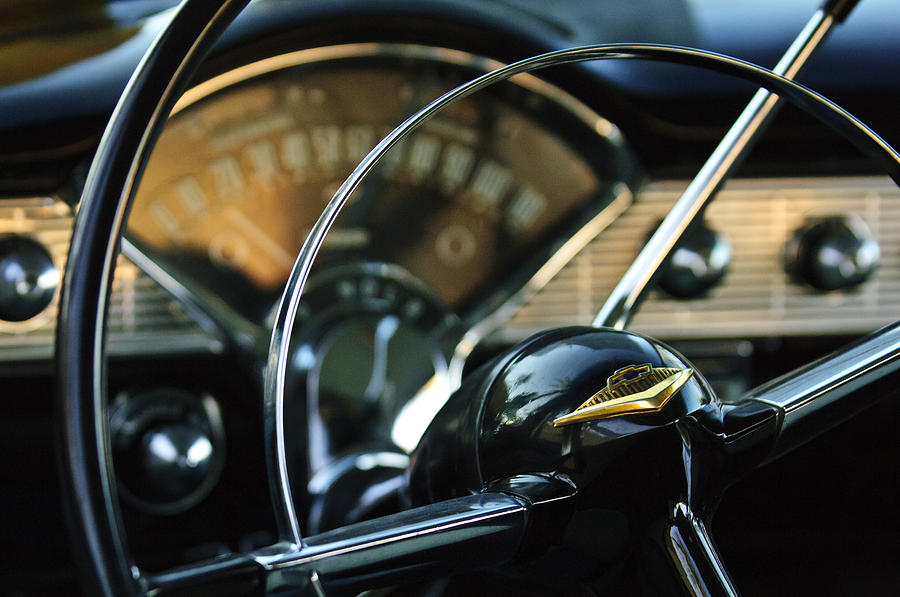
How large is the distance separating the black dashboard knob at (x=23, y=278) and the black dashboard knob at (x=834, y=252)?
837 mm

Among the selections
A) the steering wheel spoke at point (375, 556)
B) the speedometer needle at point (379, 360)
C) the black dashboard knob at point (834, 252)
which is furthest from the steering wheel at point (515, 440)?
the black dashboard knob at point (834, 252)

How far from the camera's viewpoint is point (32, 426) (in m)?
1.05

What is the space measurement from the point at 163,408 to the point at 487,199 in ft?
1.39

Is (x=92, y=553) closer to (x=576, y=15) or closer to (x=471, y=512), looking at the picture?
(x=471, y=512)

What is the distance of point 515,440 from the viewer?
49cm

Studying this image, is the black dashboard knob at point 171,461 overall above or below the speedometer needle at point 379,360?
below

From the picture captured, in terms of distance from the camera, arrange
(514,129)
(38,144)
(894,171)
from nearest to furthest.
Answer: (894,171) → (38,144) → (514,129)

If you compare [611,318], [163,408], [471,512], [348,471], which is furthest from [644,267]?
[163,408]

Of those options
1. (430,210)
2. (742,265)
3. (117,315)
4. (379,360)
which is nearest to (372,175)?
(430,210)

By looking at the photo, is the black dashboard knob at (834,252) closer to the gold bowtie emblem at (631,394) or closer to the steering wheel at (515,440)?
the steering wheel at (515,440)

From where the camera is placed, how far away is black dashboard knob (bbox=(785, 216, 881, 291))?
1.13 meters

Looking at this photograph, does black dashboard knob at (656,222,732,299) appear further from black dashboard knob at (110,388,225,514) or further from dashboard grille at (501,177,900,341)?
black dashboard knob at (110,388,225,514)

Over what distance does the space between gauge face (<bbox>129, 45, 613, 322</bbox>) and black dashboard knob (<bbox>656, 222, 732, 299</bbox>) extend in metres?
0.12

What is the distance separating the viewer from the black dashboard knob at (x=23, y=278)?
3.23 ft
